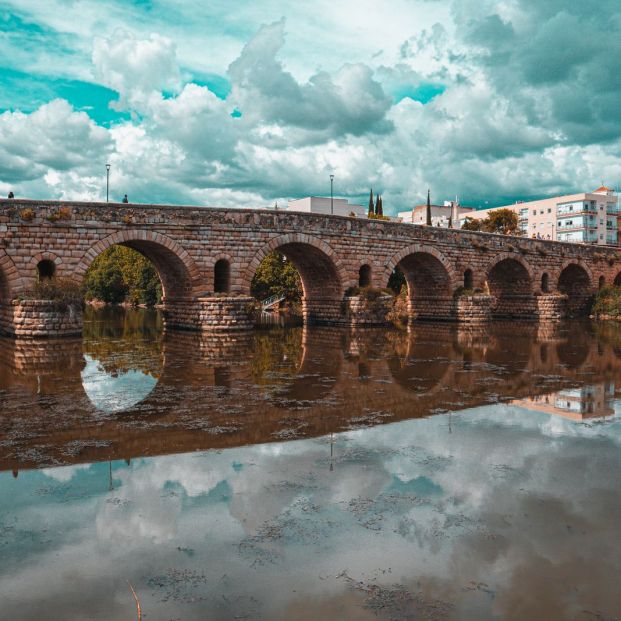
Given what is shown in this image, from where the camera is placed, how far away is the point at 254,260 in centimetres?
2528

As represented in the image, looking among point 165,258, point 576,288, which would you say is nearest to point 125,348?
point 165,258

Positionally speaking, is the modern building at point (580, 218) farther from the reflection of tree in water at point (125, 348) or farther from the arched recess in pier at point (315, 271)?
the reflection of tree in water at point (125, 348)

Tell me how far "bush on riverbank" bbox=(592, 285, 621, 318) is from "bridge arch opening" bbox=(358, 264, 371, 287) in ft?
60.5

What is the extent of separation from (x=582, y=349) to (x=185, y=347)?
1321cm

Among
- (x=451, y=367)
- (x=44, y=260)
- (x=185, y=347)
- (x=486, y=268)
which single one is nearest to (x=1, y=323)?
(x=44, y=260)

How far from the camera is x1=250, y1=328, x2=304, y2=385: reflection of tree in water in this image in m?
14.0

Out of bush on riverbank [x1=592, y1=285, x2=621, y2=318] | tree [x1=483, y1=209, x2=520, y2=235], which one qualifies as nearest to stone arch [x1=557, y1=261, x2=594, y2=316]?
bush on riverbank [x1=592, y1=285, x2=621, y2=318]

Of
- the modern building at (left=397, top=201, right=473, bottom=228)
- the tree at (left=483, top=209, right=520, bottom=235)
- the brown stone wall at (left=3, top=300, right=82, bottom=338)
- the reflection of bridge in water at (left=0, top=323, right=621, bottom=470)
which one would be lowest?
the reflection of bridge in water at (left=0, top=323, right=621, bottom=470)

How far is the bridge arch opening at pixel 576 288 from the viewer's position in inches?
1642

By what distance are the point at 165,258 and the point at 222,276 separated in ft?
7.81

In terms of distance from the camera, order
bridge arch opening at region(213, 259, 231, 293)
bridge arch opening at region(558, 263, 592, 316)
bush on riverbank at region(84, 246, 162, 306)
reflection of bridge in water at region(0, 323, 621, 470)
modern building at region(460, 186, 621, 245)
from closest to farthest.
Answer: reflection of bridge in water at region(0, 323, 621, 470) → bridge arch opening at region(213, 259, 231, 293) → bridge arch opening at region(558, 263, 592, 316) → bush on riverbank at region(84, 246, 162, 306) → modern building at region(460, 186, 621, 245)

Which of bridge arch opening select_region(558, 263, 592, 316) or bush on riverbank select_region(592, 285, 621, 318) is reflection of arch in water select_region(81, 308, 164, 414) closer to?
bush on riverbank select_region(592, 285, 621, 318)

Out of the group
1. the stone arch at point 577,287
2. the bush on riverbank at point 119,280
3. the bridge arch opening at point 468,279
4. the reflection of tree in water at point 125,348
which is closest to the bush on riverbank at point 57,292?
the reflection of tree in water at point 125,348

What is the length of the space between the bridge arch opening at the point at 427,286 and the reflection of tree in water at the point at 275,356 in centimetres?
981
